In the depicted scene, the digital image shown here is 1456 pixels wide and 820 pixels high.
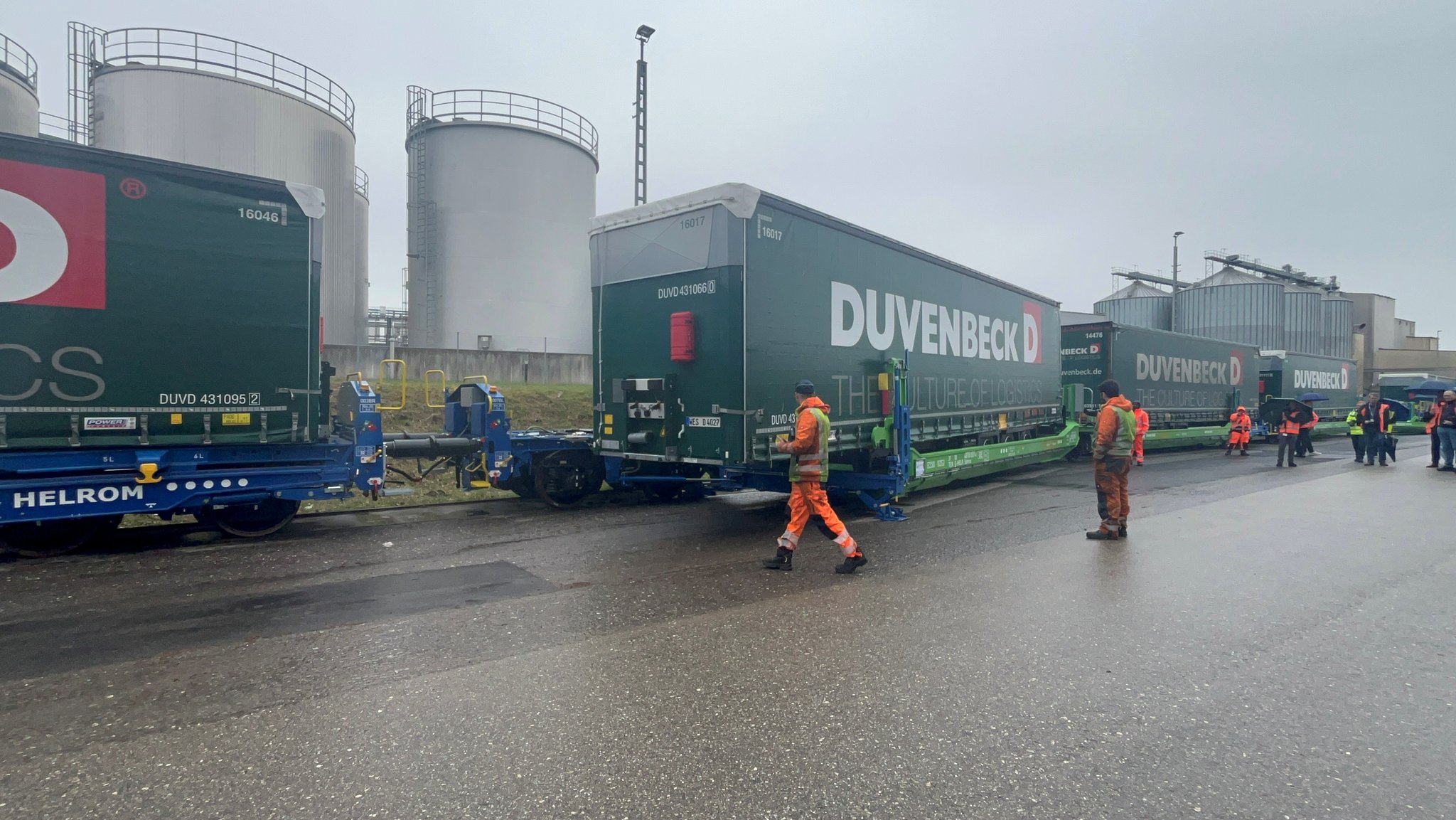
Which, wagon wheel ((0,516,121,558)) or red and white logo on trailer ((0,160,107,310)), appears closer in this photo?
red and white logo on trailer ((0,160,107,310))

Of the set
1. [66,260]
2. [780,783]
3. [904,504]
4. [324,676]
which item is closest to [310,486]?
[66,260]

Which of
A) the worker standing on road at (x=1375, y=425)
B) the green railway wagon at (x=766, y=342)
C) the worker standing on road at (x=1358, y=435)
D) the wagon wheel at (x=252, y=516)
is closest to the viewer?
the wagon wheel at (x=252, y=516)

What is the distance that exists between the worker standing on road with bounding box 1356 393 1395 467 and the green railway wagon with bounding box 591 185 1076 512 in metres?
11.7

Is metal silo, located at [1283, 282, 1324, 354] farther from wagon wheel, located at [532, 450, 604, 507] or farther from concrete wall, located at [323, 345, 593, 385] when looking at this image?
wagon wheel, located at [532, 450, 604, 507]

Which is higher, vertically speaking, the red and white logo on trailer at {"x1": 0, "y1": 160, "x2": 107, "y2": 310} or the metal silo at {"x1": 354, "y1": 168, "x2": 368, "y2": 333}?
the metal silo at {"x1": 354, "y1": 168, "x2": 368, "y2": 333}

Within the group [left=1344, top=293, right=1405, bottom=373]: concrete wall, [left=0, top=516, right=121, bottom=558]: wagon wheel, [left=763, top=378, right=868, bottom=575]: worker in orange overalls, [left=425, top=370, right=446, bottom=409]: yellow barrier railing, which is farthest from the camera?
[left=1344, top=293, right=1405, bottom=373]: concrete wall

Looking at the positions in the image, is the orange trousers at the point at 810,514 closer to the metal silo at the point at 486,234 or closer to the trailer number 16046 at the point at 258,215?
the trailer number 16046 at the point at 258,215

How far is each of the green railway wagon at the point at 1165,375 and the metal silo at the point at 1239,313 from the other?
3353 cm

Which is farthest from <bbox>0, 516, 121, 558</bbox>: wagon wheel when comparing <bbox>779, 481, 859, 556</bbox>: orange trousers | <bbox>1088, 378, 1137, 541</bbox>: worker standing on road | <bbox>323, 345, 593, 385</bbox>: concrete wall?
<bbox>1088, 378, 1137, 541</bbox>: worker standing on road

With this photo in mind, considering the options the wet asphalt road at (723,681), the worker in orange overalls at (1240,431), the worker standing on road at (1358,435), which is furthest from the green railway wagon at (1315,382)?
the wet asphalt road at (723,681)

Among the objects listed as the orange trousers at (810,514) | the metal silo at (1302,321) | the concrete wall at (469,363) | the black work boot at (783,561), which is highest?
the metal silo at (1302,321)

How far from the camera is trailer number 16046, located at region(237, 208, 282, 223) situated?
7.71 metres

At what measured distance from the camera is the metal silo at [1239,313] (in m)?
54.9

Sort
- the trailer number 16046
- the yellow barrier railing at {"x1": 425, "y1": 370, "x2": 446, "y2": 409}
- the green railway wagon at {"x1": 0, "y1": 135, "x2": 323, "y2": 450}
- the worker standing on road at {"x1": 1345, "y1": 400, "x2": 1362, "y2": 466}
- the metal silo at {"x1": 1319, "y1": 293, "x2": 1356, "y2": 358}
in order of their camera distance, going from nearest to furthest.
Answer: the green railway wagon at {"x1": 0, "y1": 135, "x2": 323, "y2": 450}, the trailer number 16046, the yellow barrier railing at {"x1": 425, "y1": 370, "x2": 446, "y2": 409}, the worker standing on road at {"x1": 1345, "y1": 400, "x2": 1362, "y2": 466}, the metal silo at {"x1": 1319, "y1": 293, "x2": 1356, "y2": 358}
